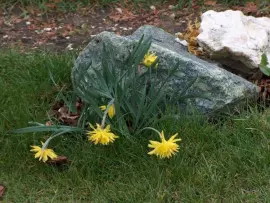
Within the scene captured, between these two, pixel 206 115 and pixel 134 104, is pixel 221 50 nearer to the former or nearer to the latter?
pixel 206 115

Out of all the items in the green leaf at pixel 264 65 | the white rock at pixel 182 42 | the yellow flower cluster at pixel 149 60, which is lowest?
the white rock at pixel 182 42

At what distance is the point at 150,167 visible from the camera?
3.26 meters

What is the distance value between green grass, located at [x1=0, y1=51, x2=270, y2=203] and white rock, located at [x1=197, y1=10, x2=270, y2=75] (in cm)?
54

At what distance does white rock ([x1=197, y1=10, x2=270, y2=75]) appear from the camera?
4020 millimetres

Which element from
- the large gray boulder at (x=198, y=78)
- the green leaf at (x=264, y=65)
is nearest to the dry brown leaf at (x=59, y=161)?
the large gray boulder at (x=198, y=78)

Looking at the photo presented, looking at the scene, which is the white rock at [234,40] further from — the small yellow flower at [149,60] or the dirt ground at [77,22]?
the dirt ground at [77,22]

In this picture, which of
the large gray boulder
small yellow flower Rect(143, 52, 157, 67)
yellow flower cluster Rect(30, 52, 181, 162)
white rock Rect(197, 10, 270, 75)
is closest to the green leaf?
white rock Rect(197, 10, 270, 75)

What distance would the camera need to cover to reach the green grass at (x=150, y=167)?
3.14 metres

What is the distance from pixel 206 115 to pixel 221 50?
582mm

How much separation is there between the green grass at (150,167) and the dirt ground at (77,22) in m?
1.55

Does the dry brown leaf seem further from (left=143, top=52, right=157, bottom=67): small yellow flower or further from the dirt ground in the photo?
the dirt ground

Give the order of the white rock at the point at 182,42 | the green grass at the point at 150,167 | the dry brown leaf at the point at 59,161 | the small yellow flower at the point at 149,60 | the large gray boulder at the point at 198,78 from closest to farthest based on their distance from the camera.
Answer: the green grass at the point at 150,167 < the dry brown leaf at the point at 59,161 < the small yellow flower at the point at 149,60 < the large gray boulder at the point at 198,78 < the white rock at the point at 182,42

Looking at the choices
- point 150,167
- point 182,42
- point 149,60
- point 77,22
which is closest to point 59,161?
point 150,167

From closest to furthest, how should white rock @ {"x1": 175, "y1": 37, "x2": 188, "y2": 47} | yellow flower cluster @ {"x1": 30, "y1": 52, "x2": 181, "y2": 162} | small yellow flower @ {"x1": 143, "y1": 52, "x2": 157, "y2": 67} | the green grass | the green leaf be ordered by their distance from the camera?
1. yellow flower cluster @ {"x1": 30, "y1": 52, "x2": 181, "y2": 162}
2. the green grass
3. small yellow flower @ {"x1": 143, "y1": 52, "x2": 157, "y2": 67}
4. the green leaf
5. white rock @ {"x1": 175, "y1": 37, "x2": 188, "y2": 47}
